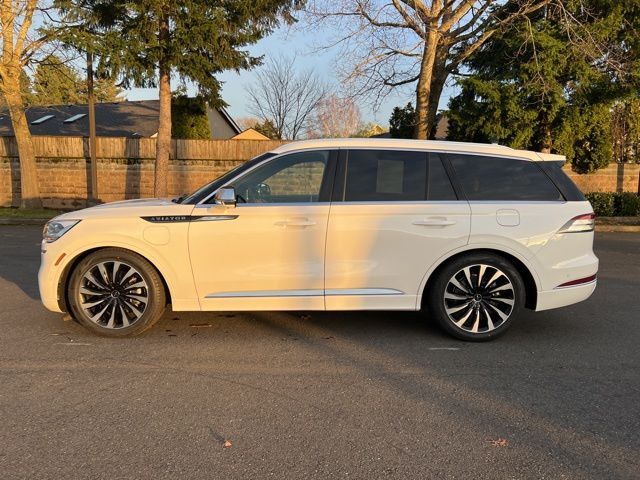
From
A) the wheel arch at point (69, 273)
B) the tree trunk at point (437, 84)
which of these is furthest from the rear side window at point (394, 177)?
the tree trunk at point (437, 84)

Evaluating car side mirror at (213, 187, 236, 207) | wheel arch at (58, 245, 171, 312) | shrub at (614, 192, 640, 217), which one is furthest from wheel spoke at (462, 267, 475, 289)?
shrub at (614, 192, 640, 217)

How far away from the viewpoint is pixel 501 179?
4.66 meters

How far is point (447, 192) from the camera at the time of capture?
15.1 ft

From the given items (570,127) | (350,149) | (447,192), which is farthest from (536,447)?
(570,127)

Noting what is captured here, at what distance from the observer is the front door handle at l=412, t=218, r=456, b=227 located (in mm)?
4473

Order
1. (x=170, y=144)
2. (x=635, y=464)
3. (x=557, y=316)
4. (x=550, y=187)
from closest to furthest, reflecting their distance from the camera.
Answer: (x=635, y=464)
(x=550, y=187)
(x=557, y=316)
(x=170, y=144)

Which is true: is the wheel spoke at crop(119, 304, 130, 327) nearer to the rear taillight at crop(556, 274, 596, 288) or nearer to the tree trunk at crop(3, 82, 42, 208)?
the rear taillight at crop(556, 274, 596, 288)

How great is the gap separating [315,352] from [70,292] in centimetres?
231

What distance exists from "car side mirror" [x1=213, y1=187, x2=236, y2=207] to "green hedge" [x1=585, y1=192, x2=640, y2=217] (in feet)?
44.6

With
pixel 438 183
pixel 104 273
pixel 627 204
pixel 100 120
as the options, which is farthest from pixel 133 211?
pixel 100 120

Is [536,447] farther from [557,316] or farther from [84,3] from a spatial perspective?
[84,3]

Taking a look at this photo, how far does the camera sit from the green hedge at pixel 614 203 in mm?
14703

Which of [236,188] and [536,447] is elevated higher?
[236,188]

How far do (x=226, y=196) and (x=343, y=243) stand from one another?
1114 millimetres
